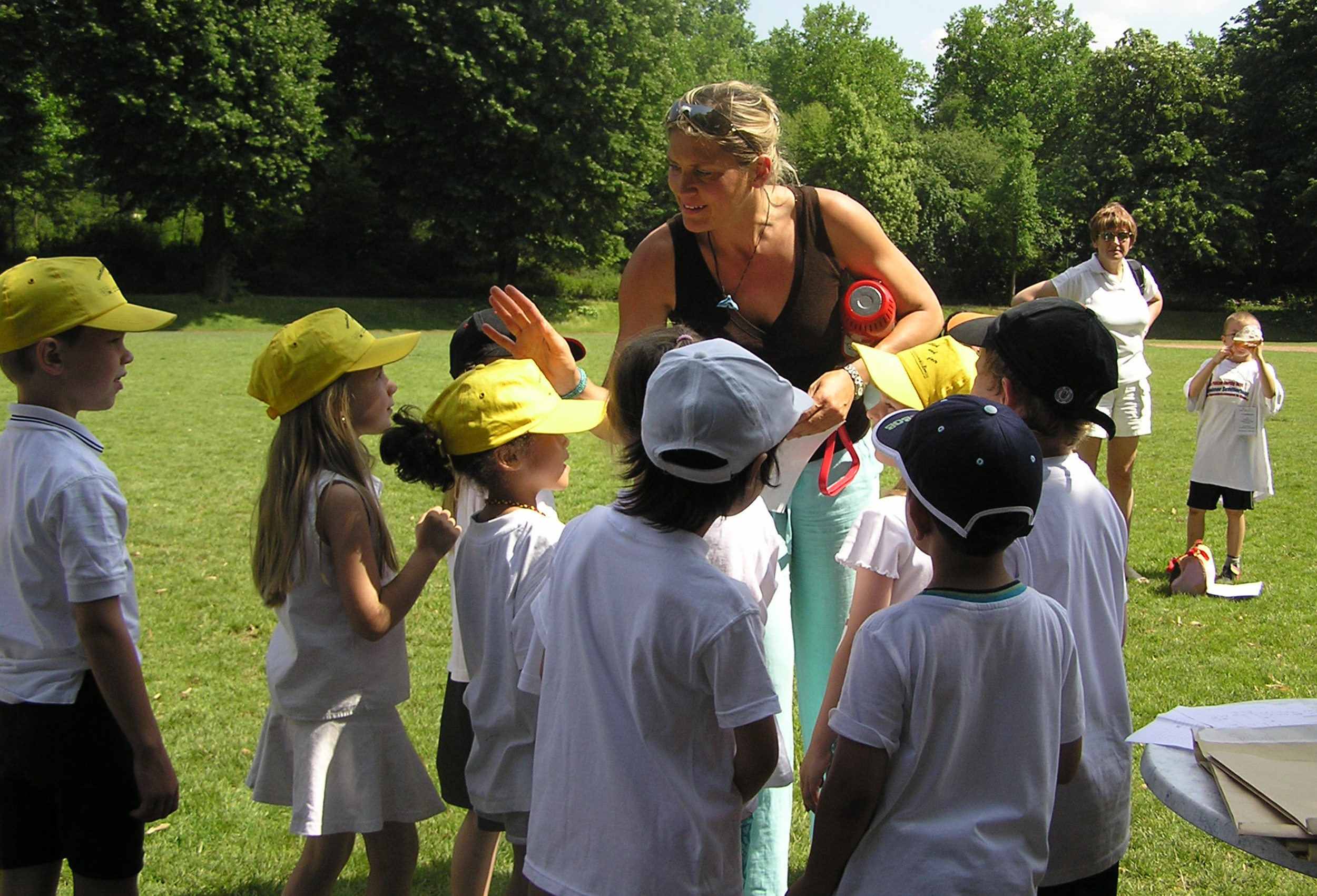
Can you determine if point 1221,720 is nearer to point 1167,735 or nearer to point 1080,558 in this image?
point 1167,735

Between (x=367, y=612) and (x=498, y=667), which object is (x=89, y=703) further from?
(x=498, y=667)

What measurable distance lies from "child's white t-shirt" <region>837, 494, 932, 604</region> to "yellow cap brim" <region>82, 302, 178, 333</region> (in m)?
1.84

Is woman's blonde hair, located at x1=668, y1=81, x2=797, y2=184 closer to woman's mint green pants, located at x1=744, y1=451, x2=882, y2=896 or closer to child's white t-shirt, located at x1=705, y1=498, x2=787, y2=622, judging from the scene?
woman's mint green pants, located at x1=744, y1=451, x2=882, y2=896

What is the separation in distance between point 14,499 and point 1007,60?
243 feet

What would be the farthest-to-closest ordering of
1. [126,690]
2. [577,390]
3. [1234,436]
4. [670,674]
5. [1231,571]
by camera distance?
[1234,436]
[1231,571]
[577,390]
[126,690]
[670,674]

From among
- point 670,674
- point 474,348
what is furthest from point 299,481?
point 670,674

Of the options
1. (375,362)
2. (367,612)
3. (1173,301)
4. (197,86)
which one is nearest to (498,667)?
(367,612)

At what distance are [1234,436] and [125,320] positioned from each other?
6914 mm

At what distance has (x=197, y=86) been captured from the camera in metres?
30.4

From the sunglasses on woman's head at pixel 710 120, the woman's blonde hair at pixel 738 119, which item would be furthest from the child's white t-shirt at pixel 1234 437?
the sunglasses on woman's head at pixel 710 120

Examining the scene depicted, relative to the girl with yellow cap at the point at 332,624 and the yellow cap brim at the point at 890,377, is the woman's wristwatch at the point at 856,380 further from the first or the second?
the girl with yellow cap at the point at 332,624

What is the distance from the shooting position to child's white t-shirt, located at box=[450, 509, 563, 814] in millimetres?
2650

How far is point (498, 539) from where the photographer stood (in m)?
2.68

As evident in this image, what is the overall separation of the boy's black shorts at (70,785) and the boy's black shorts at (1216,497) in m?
6.80
